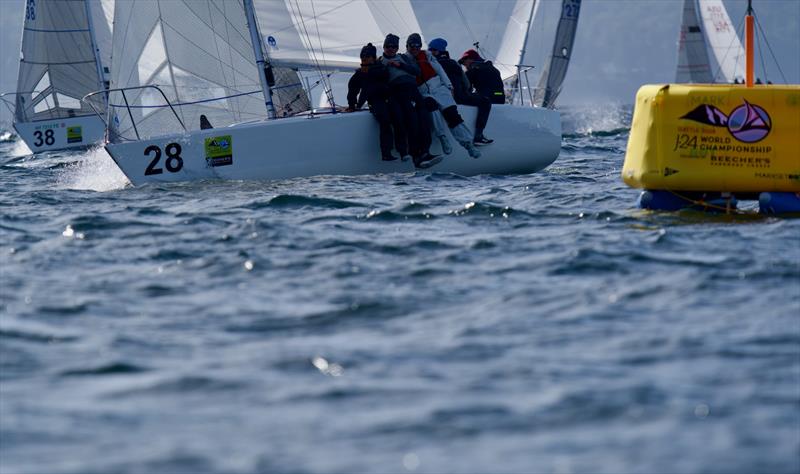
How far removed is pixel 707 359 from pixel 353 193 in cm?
624

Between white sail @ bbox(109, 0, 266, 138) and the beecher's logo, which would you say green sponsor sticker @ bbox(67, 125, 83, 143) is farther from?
the beecher's logo

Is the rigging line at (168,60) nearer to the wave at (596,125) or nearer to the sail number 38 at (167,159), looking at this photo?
the sail number 38 at (167,159)

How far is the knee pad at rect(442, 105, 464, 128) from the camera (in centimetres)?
1302

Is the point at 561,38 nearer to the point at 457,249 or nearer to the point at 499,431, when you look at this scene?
the point at 457,249

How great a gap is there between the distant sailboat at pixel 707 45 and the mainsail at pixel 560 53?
1146cm

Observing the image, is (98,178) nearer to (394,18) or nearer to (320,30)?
(320,30)

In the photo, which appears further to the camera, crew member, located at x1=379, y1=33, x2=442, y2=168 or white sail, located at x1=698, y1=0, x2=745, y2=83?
white sail, located at x1=698, y1=0, x2=745, y2=83

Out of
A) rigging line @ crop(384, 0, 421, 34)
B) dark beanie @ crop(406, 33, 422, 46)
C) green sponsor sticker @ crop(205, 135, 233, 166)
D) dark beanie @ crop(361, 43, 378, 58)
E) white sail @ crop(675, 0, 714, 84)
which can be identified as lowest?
white sail @ crop(675, 0, 714, 84)

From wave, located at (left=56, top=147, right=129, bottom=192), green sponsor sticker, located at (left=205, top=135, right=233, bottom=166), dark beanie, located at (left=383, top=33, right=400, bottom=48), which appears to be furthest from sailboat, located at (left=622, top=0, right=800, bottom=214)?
wave, located at (left=56, top=147, right=129, bottom=192)

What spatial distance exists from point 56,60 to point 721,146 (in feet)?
69.7

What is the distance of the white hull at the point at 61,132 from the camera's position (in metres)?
27.0

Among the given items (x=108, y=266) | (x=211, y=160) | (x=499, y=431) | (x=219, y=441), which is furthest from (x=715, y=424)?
(x=211, y=160)

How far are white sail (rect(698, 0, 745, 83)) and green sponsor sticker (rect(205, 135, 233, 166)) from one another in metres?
33.0

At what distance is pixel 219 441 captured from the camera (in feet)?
14.1
